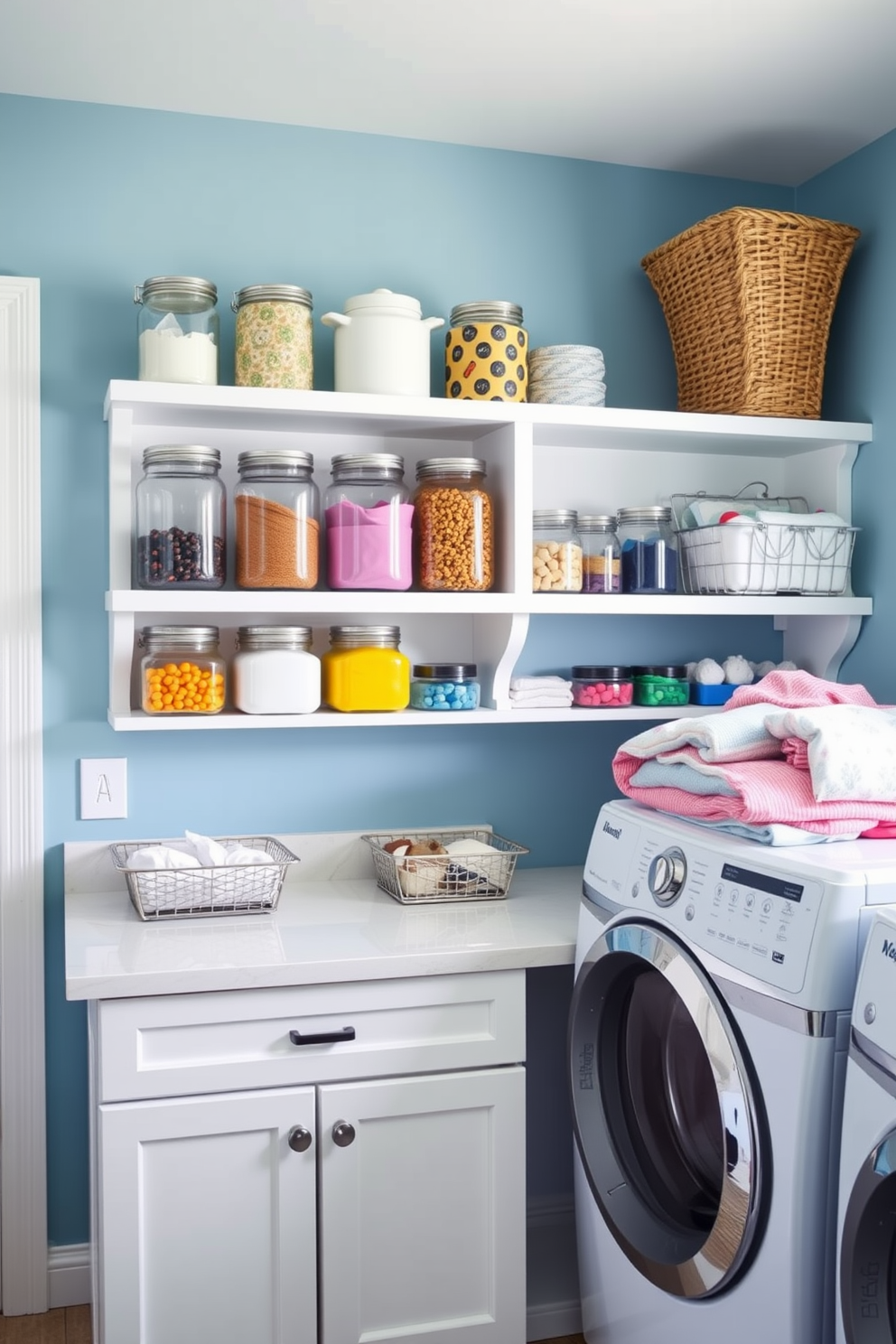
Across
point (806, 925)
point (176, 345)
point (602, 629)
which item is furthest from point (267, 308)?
point (806, 925)

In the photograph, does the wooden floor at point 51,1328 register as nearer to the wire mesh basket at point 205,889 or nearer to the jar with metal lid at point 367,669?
the wire mesh basket at point 205,889

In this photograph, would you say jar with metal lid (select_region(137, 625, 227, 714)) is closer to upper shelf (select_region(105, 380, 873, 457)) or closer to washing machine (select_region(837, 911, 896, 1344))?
upper shelf (select_region(105, 380, 873, 457))

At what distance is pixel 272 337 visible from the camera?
7.10 ft

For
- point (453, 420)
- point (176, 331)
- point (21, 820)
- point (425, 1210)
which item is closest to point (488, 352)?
point (453, 420)

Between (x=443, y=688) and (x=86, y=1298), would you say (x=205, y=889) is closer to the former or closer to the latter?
(x=443, y=688)

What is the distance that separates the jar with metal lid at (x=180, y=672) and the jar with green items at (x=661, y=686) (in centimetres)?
89

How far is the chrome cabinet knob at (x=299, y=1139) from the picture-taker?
6.12 feet

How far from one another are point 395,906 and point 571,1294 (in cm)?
87

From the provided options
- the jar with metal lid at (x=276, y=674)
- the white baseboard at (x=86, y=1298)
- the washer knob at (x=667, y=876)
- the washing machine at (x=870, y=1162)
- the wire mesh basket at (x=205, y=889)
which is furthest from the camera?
the white baseboard at (x=86, y=1298)

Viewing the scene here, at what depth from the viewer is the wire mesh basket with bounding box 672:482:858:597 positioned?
2.34 metres

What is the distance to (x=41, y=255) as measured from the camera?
2.26 m

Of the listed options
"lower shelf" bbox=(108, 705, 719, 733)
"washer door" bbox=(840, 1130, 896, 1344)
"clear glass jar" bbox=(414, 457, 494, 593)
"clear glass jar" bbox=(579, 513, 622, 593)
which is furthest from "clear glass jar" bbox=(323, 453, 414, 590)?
"washer door" bbox=(840, 1130, 896, 1344)

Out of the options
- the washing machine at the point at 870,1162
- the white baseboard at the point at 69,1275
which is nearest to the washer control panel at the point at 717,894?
the washing machine at the point at 870,1162

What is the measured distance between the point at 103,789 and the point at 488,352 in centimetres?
115
